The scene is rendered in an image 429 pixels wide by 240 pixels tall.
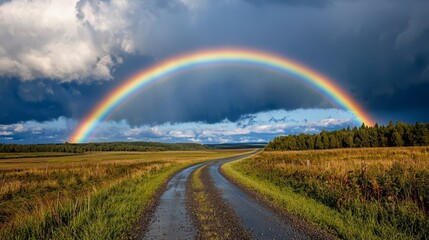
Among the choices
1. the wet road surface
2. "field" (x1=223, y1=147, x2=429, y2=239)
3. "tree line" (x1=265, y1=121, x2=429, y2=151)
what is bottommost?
the wet road surface

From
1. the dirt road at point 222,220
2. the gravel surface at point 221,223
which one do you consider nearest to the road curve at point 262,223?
the dirt road at point 222,220

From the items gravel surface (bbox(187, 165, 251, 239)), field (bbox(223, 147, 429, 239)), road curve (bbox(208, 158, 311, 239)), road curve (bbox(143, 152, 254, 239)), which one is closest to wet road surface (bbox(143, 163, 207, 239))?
road curve (bbox(143, 152, 254, 239))

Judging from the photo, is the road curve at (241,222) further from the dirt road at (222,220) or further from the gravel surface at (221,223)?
the gravel surface at (221,223)

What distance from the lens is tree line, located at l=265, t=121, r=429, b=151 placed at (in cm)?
9631

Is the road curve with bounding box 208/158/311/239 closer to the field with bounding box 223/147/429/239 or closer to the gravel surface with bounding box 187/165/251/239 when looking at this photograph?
the gravel surface with bounding box 187/165/251/239

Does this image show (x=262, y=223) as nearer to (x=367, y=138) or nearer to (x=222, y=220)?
(x=222, y=220)

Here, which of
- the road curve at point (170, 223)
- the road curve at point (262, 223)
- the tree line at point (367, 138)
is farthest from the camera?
the tree line at point (367, 138)

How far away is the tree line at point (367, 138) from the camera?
3792 inches

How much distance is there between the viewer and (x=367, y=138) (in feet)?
362

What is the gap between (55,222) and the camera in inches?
399

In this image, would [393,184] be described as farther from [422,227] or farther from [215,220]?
→ [215,220]

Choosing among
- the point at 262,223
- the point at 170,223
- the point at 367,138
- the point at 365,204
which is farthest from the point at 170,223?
the point at 367,138

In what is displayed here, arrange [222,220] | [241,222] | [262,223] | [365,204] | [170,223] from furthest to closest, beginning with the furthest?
[365,204] < [222,220] < [170,223] < [241,222] < [262,223]

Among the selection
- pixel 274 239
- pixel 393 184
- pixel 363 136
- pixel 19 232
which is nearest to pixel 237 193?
pixel 393 184
